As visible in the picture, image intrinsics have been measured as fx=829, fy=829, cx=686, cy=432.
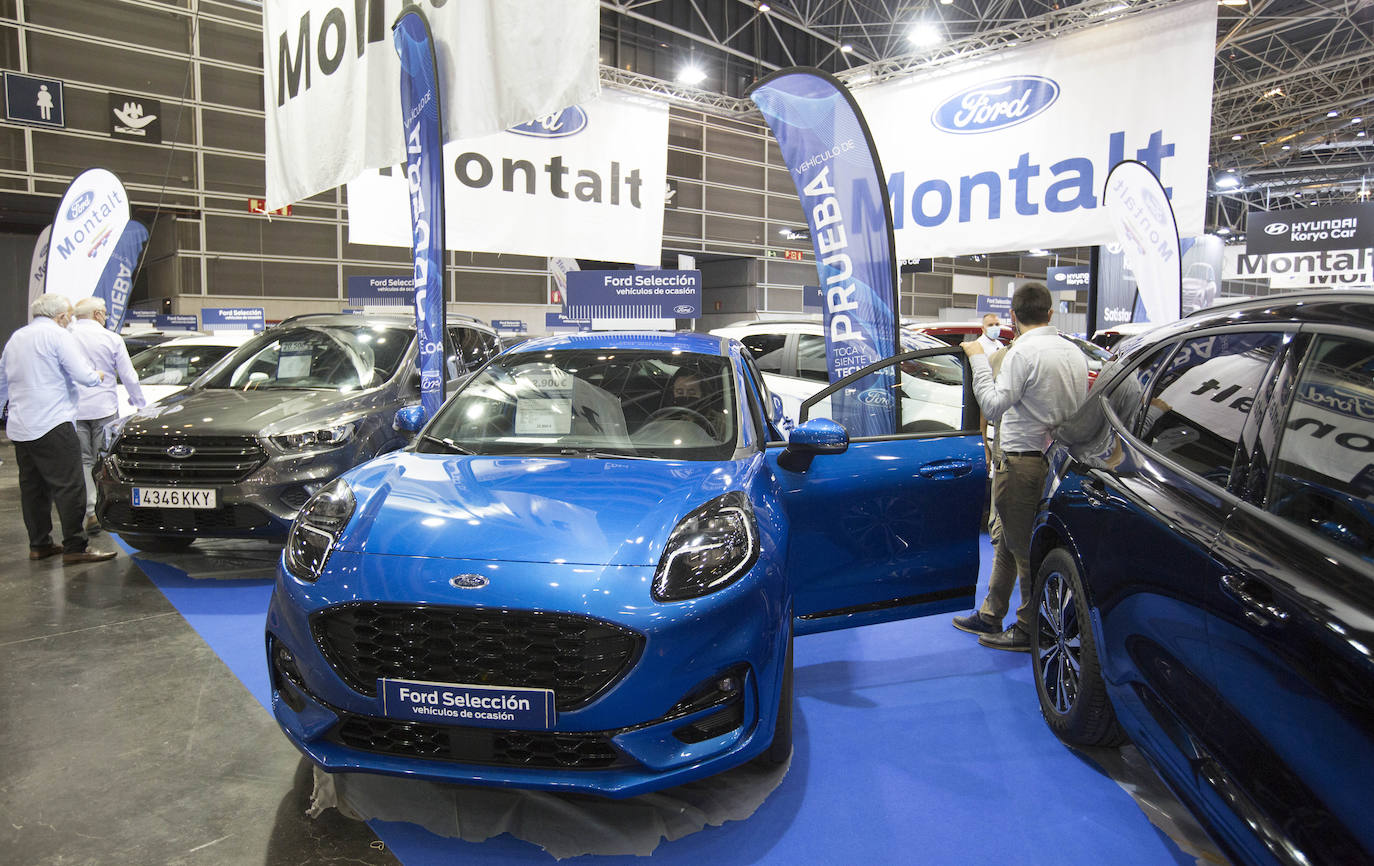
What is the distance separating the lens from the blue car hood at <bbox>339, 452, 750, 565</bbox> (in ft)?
6.97

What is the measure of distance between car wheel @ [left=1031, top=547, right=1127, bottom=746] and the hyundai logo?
9676mm

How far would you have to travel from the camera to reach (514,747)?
6.54ft

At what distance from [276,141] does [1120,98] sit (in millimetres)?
6949

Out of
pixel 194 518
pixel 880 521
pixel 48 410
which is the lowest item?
pixel 194 518

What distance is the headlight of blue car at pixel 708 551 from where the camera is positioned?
209 cm

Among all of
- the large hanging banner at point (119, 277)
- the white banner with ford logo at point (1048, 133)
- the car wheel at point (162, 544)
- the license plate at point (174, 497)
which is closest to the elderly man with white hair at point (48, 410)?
the car wheel at point (162, 544)

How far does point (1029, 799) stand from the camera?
254cm

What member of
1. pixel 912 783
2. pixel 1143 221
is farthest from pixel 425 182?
pixel 1143 221

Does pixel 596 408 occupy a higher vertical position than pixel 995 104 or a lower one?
lower

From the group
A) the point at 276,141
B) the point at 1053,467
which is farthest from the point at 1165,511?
the point at 276,141

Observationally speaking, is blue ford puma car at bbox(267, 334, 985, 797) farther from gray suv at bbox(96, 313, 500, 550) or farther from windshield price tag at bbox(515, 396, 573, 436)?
gray suv at bbox(96, 313, 500, 550)

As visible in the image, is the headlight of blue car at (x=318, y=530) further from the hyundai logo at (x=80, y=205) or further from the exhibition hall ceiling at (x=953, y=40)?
the exhibition hall ceiling at (x=953, y=40)

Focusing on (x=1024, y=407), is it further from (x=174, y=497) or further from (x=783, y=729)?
(x=174, y=497)

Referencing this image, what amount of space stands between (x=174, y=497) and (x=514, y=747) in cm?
340
